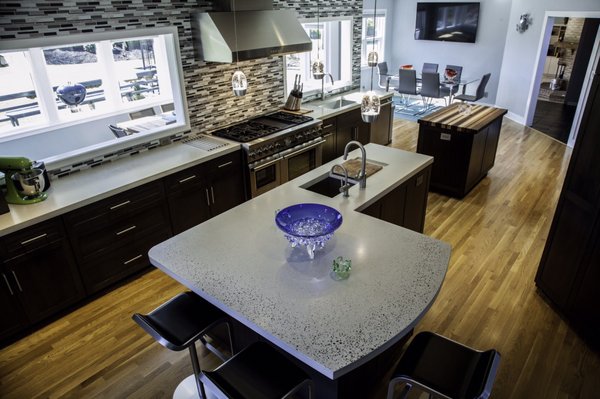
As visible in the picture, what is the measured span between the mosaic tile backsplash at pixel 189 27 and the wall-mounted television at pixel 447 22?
3610 mm

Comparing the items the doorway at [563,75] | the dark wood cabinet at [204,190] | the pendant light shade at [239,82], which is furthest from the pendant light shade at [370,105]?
the doorway at [563,75]

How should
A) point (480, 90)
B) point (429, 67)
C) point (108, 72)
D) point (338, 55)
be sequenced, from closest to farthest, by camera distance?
point (108, 72) → point (338, 55) → point (480, 90) → point (429, 67)

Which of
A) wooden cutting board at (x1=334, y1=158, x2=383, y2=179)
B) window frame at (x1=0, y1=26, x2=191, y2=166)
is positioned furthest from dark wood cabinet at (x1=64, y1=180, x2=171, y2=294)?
wooden cutting board at (x1=334, y1=158, x2=383, y2=179)

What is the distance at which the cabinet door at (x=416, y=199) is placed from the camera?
3.45 meters

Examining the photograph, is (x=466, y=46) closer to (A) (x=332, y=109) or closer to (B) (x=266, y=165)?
(A) (x=332, y=109)

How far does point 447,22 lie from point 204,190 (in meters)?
7.57

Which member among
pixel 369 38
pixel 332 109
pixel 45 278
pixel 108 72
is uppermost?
pixel 369 38

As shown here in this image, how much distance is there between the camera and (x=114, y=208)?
3.19 m

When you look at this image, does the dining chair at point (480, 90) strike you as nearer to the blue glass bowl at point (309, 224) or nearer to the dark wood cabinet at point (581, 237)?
the dark wood cabinet at point (581, 237)

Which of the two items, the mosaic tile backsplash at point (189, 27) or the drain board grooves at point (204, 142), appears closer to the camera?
the mosaic tile backsplash at point (189, 27)

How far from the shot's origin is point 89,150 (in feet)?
11.6

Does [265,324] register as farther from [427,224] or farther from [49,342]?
[427,224]

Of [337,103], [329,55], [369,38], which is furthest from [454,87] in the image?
[337,103]

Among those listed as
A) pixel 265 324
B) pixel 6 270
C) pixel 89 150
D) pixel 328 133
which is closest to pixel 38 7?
pixel 89 150
